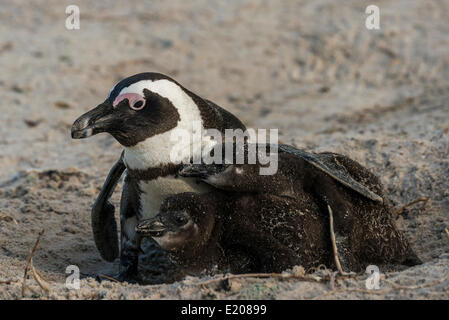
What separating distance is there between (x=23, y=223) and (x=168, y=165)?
1183 mm

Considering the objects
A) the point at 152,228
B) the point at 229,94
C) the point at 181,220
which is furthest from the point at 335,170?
the point at 229,94

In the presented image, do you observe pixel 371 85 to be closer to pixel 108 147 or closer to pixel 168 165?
pixel 108 147

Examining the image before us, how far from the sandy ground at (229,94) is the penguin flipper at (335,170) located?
0.36 meters

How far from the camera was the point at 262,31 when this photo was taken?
22.5ft

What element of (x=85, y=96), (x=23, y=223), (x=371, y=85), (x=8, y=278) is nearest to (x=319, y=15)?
(x=371, y=85)

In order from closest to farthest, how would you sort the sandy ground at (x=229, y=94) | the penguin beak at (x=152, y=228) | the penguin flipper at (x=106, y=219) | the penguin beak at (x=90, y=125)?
the penguin beak at (x=152, y=228)
the penguin beak at (x=90, y=125)
the penguin flipper at (x=106, y=219)
the sandy ground at (x=229, y=94)

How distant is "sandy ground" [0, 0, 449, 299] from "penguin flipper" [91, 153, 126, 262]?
0.44ft

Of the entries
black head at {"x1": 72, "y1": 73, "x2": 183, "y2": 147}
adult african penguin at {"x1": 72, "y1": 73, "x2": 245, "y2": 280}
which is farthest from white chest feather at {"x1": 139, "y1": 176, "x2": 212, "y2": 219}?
black head at {"x1": 72, "y1": 73, "x2": 183, "y2": 147}

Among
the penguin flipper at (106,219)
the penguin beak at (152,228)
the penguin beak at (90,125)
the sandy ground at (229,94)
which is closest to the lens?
the penguin beak at (152,228)

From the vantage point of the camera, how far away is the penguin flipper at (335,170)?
2814mm

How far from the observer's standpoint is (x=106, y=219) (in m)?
3.30

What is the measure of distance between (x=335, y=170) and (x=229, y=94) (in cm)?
322

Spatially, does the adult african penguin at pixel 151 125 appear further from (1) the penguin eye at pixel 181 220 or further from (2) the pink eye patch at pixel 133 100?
(1) the penguin eye at pixel 181 220

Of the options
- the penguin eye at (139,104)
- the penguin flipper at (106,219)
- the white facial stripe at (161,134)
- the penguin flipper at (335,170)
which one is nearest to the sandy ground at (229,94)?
the penguin flipper at (106,219)
